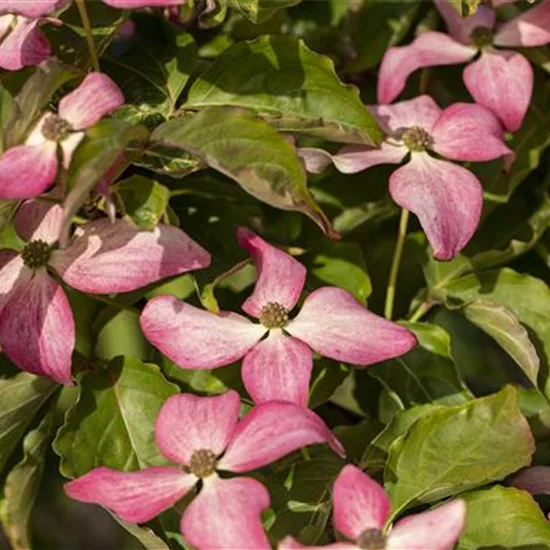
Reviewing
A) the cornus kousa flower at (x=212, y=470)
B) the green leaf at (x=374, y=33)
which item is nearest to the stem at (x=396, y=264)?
the green leaf at (x=374, y=33)

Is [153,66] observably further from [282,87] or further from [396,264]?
[396,264]

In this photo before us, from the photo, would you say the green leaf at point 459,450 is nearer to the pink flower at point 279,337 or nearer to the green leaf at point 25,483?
the pink flower at point 279,337

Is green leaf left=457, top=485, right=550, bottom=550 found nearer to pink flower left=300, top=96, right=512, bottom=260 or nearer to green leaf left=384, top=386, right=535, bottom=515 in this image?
green leaf left=384, top=386, right=535, bottom=515

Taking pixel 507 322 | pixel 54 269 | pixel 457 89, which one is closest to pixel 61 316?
pixel 54 269

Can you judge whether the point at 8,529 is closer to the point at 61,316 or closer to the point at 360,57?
the point at 61,316

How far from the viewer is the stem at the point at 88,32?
2.91 ft

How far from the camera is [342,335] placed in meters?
0.87

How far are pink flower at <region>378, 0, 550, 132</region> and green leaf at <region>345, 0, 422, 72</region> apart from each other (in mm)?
46

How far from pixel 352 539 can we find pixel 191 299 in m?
0.32

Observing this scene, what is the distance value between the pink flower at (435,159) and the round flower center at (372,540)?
0.68ft

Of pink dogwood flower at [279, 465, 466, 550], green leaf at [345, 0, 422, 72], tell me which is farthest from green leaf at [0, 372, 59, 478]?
green leaf at [345, 0, 422, 72]

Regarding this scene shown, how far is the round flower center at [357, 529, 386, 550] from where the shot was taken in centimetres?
75

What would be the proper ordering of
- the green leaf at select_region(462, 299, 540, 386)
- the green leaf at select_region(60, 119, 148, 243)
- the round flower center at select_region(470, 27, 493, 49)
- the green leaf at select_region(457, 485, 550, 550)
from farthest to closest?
the round flower center at select_region(470, 27, 493, 49) → the green leaf at select_region(462, 299, 540, 386) → the green leaf at select_region(457, 485, 550, 550) → the green leaf at select_region(60, 119, 148, 243)

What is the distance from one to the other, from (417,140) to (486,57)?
0.46 feet
